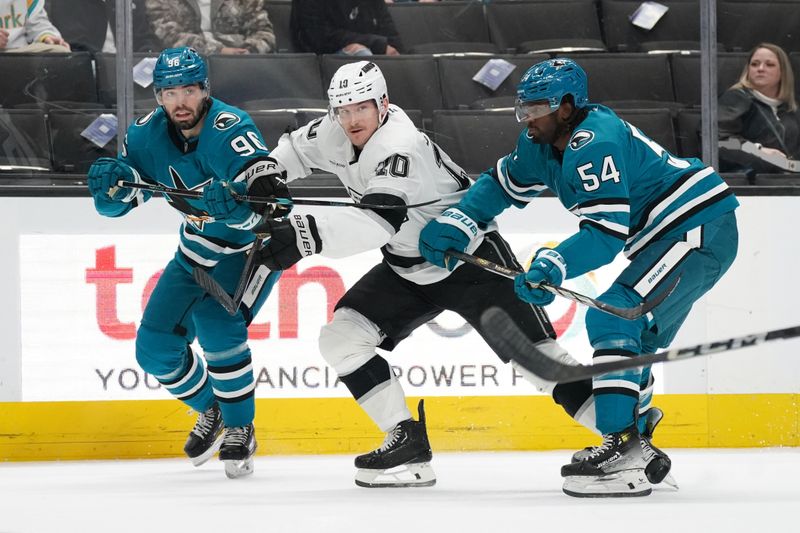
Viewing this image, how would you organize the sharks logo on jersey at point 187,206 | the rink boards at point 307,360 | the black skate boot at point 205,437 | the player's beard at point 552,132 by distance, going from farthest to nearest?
the rink boards at point 307,360 < the black skate boot at point 205,437 < the sharks logo on jersey at point 187,206 < the player's beard at point 552,132

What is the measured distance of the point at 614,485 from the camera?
10.4ft

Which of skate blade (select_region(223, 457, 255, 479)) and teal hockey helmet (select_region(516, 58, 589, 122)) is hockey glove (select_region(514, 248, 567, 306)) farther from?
skate blade (select_region(223, 457, 255, 479))

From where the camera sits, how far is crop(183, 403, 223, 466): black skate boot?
390 centimetres

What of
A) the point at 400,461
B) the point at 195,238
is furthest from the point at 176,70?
the point at 400,461

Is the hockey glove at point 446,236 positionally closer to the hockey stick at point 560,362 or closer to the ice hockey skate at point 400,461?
the hockey stick at point 560,362

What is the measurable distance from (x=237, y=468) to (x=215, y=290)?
582 mm

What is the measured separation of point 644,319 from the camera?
3248 millimetres

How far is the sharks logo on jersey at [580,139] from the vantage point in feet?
10.3

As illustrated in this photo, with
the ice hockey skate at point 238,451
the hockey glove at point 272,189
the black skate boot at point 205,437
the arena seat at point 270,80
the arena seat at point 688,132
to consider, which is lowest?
the black skate boot at point 205,437

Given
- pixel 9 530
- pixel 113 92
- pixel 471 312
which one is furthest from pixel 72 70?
pixel 9 530

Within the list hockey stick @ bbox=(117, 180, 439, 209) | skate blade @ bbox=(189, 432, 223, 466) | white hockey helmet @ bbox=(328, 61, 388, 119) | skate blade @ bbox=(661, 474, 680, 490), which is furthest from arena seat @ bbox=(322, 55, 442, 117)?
skate blade @ bbox=(661, 474, 680, 490)

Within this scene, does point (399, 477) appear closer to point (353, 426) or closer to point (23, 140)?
point (353, 426)

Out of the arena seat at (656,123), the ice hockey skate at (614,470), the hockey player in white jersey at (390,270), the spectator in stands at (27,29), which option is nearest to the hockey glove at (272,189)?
the hockey player in white jersey at (390,270)

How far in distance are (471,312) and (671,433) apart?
4.55 ft
